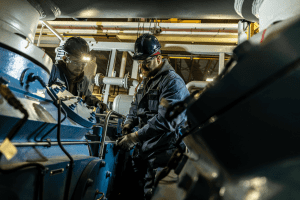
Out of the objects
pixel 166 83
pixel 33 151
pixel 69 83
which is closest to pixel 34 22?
pixel 33 151

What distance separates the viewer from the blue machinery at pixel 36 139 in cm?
68

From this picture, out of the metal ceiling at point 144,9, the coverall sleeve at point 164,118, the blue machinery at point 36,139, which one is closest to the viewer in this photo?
the blue machinery at point 36,139

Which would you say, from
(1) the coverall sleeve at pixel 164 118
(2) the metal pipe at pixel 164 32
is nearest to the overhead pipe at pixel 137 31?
(2) the metal pipe at pixel 164 32

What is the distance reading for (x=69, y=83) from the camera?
2.82 metres

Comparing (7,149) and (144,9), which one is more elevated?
(144,9)

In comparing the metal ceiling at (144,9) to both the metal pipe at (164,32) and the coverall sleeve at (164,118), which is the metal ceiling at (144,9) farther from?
the metal pipe at (164,32)

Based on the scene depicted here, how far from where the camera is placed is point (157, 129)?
161 centimetres

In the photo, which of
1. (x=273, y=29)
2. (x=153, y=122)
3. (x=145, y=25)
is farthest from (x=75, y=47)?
(x=273, y=29)

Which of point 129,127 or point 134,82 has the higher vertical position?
point 134,82

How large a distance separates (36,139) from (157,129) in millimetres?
952

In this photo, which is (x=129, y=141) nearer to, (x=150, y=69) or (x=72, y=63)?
(x=150, y=69)

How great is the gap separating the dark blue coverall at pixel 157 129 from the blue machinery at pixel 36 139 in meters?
0.59

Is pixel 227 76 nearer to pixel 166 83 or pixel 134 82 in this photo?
pixel 166 83

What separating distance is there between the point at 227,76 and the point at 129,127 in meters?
1.86
